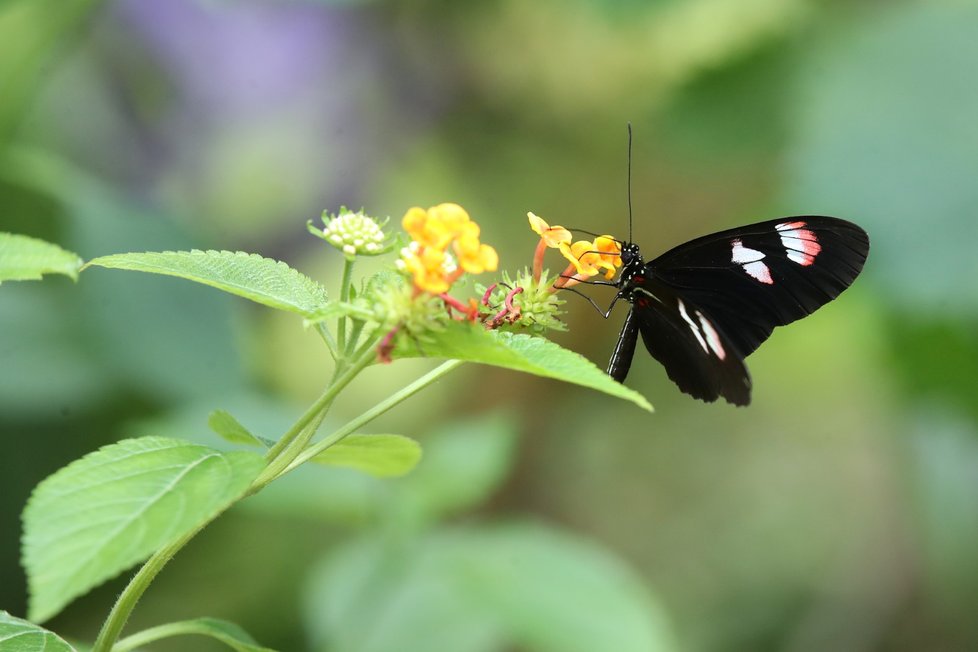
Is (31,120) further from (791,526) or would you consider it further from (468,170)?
(791,526)

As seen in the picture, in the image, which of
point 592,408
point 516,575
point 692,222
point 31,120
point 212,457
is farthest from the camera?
point 592,408

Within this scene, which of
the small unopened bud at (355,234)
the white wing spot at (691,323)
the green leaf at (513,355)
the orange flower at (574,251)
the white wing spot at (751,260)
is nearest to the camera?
the green leaf at (513,355)

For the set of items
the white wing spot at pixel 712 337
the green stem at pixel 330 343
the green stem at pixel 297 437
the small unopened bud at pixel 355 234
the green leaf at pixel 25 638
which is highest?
the small unopened bud at pixel 355 234

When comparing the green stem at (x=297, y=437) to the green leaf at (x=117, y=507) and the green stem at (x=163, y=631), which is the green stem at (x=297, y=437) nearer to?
the green leaf at (x=117, y=507)

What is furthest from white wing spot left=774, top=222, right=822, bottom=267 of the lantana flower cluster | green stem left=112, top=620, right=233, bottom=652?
green stem left=112, top=620, right=233, bottom=652

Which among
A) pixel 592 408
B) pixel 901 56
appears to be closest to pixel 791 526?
pixel 592 408

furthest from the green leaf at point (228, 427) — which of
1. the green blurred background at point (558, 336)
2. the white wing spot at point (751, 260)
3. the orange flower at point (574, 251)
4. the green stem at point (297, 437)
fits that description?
the green blurred background at point (558, 336)

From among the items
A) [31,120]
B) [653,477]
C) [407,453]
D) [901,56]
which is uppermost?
[901,56]
